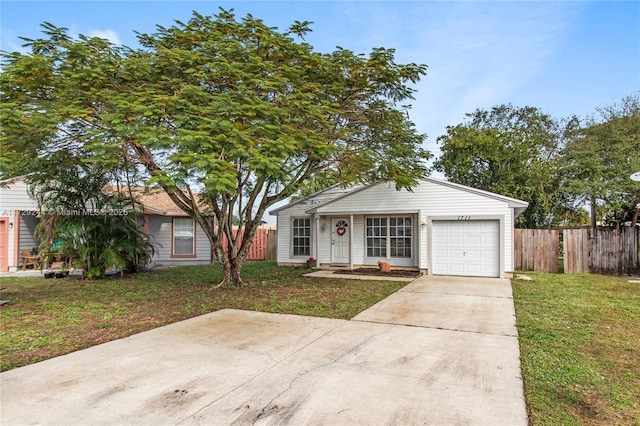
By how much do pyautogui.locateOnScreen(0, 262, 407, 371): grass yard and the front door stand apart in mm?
3226

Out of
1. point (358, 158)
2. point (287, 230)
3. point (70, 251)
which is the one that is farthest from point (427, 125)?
point (70, 251)

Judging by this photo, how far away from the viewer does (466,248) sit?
1251cm

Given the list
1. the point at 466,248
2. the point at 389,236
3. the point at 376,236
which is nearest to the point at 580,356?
the point at 466,248

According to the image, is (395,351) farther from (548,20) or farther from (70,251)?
(70,251)

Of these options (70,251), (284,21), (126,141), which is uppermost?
(284,21)

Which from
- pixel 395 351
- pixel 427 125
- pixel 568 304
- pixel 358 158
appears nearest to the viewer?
pixel 395 351

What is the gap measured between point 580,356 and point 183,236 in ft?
50.7

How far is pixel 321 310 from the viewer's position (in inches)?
274

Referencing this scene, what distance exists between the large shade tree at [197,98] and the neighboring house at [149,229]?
21.6 ft

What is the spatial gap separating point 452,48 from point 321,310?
8783mm

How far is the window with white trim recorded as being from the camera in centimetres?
1384

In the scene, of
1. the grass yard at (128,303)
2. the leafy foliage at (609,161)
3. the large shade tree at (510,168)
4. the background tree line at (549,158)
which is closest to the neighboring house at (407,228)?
the grass yard at (128,303)

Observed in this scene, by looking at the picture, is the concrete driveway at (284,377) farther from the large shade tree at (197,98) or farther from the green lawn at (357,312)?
the large shade tree at (197,98)

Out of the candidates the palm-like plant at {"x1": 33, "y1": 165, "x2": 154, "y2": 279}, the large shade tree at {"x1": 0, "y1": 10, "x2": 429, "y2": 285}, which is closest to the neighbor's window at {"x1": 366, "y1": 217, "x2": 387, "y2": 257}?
the large shade tree at {"x1": 0, "y1": 10, "x2": 429, "y2": 285}
